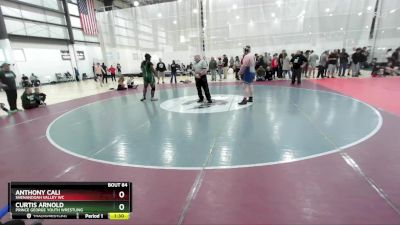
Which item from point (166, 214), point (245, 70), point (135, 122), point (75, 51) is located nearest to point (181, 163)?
point (166, 214)

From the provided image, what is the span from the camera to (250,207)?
8.48 feet

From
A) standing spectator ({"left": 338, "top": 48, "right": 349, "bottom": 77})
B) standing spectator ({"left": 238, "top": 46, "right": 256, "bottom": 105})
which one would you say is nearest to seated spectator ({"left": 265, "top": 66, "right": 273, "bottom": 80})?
standing spectator ({"left": 338, "top": 48, "right": 349, "bottom": 77})

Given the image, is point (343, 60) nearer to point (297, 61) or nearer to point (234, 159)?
point (297, 61)

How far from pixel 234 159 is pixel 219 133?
1.36 m

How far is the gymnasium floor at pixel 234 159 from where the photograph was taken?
256 centimetres

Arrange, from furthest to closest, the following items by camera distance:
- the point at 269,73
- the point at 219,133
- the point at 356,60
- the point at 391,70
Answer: the point at 269,73 → the point at 356,60 → the point at 391,70 → the point at 219,133

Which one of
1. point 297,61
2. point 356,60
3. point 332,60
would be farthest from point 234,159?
point 356,60

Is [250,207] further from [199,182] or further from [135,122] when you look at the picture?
[135,122]

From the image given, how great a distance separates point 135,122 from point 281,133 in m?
3.88
